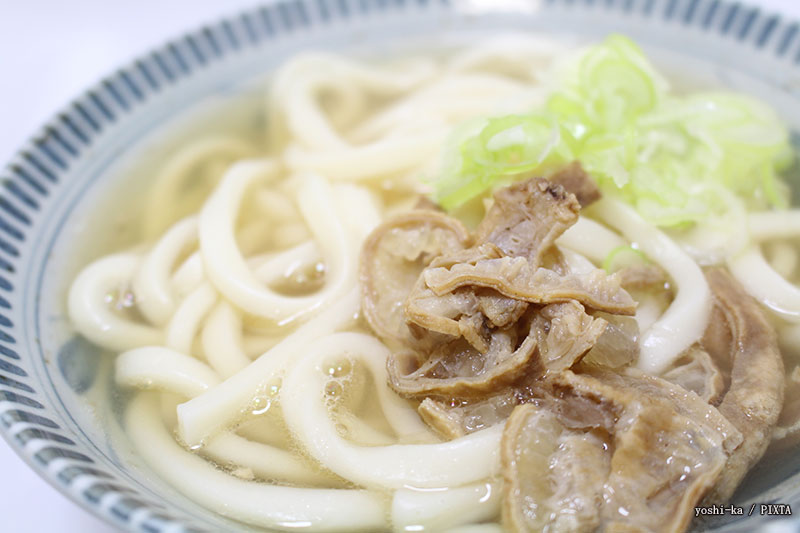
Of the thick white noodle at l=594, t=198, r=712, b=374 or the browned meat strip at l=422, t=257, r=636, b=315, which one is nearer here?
the browned meat strip at l=422, t=257, r=636, b=315

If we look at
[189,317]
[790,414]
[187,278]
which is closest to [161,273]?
[187,278]

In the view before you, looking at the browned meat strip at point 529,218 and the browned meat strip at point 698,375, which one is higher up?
the browned meat strip at point 529,218

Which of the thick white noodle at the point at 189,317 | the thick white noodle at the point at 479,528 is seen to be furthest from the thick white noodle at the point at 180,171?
the thick white noodle at the point at 479,528

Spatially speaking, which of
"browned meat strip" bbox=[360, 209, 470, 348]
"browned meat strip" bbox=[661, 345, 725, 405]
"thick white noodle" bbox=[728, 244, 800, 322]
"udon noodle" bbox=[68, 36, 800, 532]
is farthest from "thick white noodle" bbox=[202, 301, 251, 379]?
"thick white noodle" bbox=[728, 244, 800, 322]

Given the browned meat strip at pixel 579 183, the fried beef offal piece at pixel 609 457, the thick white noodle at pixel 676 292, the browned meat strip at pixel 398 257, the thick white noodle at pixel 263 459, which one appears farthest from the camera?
the browned meat strip at pixel 579 183

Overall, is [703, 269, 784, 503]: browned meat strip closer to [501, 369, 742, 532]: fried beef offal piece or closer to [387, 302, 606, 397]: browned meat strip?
[501, 369, 742, 532]: fried beef offal piece

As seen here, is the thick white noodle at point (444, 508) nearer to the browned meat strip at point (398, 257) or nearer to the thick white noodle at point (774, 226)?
the browned meat strip at point (398, 257)
